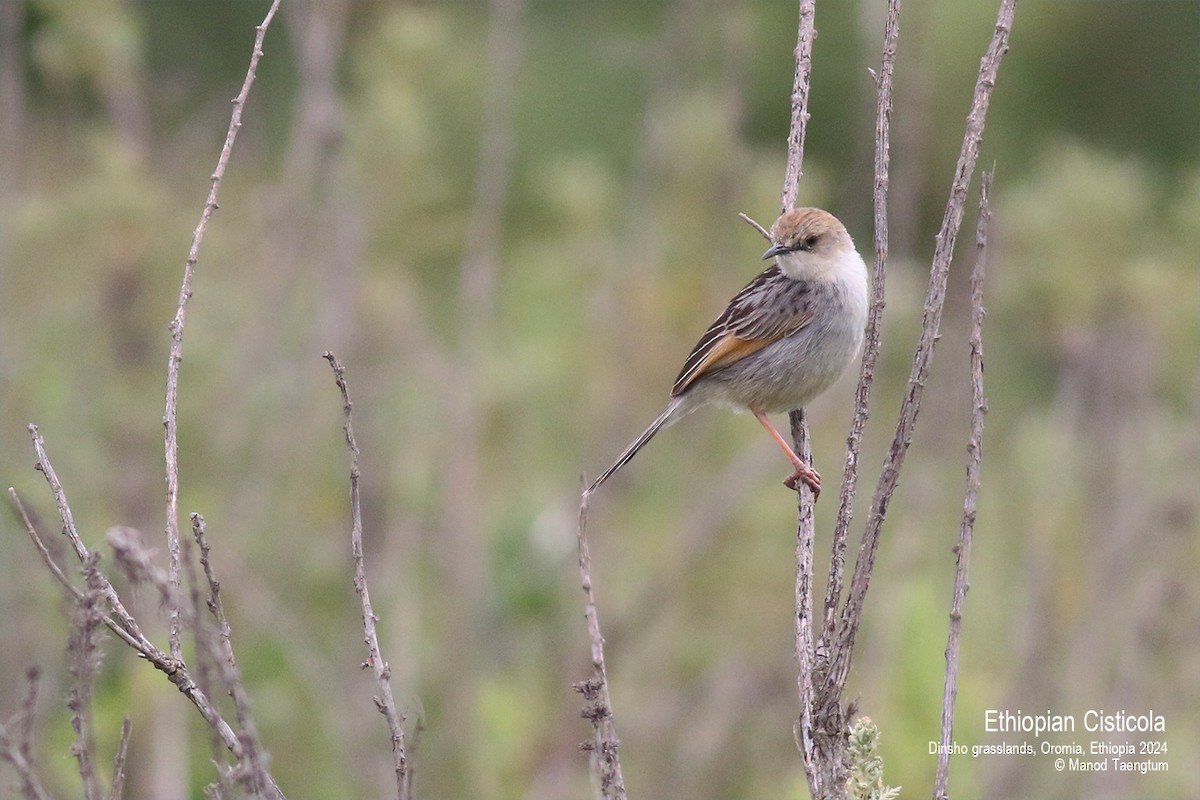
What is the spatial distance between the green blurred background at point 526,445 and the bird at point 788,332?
0.33 metres

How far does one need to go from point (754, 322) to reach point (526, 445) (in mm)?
2540

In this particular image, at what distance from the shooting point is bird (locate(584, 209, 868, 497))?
459 cm

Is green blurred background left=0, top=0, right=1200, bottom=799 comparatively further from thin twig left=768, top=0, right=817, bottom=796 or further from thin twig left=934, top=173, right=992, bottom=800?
thin twig left=934, top=173, right=992, bottom=800

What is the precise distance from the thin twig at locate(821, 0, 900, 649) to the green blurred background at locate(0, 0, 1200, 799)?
175 cm

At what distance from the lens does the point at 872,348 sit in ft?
9.71

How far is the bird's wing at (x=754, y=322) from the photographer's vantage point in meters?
4.78

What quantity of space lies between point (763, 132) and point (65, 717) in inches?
327

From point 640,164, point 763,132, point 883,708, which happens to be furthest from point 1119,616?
point 763,132

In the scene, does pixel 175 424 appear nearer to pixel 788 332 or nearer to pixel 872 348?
pixel 872 348

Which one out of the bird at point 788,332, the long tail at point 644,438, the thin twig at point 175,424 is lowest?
the thin twig at point 175,424

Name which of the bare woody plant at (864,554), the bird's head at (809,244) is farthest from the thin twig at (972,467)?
the bird's head at (809,244)

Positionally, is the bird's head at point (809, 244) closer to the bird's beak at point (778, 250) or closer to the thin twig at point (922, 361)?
the bird's beak at point (778, 250)

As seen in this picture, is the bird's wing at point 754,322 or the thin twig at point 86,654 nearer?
the thin twig at point 86,654

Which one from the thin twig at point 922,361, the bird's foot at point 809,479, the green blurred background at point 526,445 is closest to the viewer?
the thin twig at point 922,361
